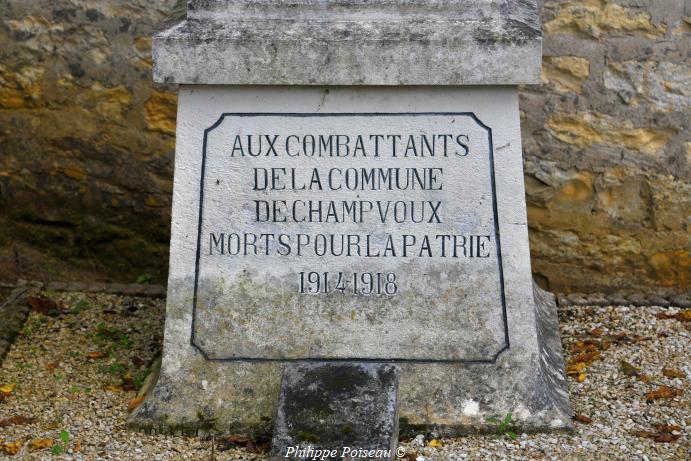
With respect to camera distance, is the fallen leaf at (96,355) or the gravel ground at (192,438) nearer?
the gravel ground at (192,438)

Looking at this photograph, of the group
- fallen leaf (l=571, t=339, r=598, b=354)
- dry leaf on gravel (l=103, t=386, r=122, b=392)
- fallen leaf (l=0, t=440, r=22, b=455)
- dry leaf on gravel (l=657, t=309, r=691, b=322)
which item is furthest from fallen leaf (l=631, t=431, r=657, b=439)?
fallen leaf (l=0, t=440, r=22, b=455)

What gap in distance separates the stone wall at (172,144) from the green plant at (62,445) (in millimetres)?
2093

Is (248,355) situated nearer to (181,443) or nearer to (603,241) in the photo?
(181,443)

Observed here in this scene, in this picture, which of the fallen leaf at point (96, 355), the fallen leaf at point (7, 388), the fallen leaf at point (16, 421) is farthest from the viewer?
the fallen leaf at point (96, 355)

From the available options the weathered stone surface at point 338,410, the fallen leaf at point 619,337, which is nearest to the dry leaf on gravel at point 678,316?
the fallen leaf at point 619,337

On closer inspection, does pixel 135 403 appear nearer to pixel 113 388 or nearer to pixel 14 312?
pixel 113 388

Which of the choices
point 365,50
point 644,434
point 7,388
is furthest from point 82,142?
point 644,434

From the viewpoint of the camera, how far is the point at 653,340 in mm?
4898

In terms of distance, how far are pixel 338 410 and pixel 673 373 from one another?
154cm

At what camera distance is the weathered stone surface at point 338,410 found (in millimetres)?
3721

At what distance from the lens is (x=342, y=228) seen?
4.12m

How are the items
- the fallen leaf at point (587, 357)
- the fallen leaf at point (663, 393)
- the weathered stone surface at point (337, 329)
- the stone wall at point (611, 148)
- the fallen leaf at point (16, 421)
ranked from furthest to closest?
the stone wall at point (611, 148) < the fallen leaf at point (587, 357) < the fallen leaf at point (663, 393) < the fallen leaf at point (16, 421) < the weathered stone surface at point (337, 329)

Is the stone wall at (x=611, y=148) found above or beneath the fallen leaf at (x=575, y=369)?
above

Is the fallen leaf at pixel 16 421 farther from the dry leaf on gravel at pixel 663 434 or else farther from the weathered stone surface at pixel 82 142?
the dry leaf on gravel at pixel 663 434
